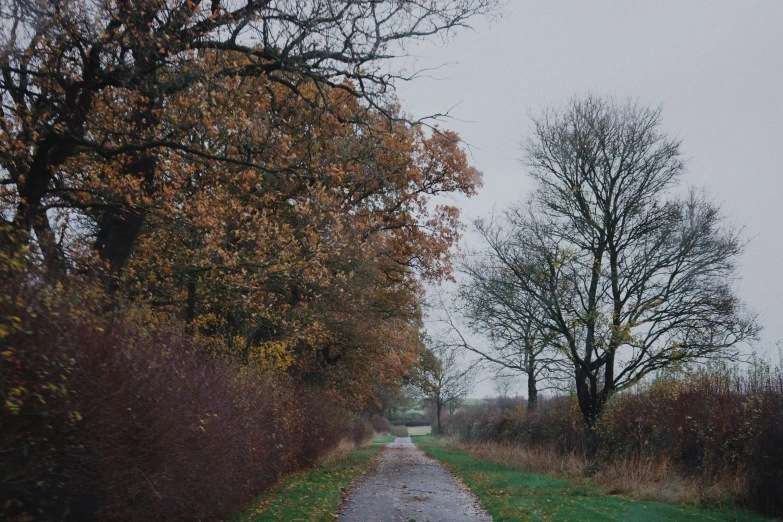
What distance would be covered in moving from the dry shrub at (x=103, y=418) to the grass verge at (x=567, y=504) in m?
5.40

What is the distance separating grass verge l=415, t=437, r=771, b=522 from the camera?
31.5 feet

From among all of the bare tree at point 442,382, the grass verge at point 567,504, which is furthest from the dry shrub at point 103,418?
the bare tree at point 442,382

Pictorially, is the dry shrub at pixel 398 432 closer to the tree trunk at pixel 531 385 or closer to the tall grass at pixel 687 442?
the tree trunk at pixel 531 385

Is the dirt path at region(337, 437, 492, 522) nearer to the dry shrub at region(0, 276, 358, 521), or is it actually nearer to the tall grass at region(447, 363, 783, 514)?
the dry shrub at region(0, 276, 358, 521)

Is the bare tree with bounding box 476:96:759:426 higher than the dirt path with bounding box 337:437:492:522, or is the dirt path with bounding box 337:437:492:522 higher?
the bare tree with bounding box 476:96:759:426

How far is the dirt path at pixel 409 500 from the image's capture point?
33.0 ft

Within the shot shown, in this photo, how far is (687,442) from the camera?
13.2m

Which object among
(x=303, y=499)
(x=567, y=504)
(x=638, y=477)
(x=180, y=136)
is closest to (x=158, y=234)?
(x=180, y=136)

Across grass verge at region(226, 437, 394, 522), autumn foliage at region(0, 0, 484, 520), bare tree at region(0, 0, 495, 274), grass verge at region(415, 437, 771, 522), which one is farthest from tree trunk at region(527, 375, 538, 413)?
bare tree at region(0, 0, 495, 274)

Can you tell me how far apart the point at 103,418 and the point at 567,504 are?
924 centimetres

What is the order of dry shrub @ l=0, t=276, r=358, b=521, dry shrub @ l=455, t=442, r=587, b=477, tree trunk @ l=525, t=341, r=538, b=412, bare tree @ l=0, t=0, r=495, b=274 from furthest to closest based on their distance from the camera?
tree trunk @ l=525, t=341, r=538, b=412
dry shrub @ l=455, t=442, r=587, b=477
bare tree @ l=0, t=0, r=495, b=274
dry shrub @ l=0, t=276, r=358, b=521

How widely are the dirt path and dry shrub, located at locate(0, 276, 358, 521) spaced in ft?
10.5

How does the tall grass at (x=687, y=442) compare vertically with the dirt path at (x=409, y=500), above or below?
above

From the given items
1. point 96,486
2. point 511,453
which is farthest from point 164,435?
point 511,453
